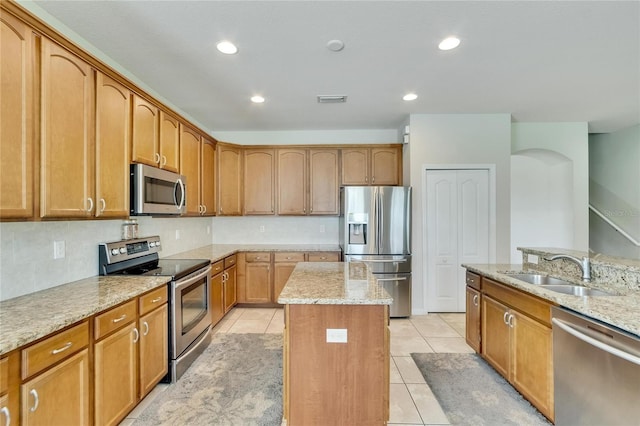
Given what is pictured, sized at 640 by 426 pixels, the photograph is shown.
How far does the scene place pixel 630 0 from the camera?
68.8 inches

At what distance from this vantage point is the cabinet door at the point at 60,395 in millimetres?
1190

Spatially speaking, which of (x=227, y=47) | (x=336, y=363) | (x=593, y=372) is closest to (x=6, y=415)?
(x=336, y=363)

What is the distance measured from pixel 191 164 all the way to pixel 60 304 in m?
2.12

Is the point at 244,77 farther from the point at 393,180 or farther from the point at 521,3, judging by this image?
the point at 393,180

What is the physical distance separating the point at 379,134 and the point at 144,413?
170 inches

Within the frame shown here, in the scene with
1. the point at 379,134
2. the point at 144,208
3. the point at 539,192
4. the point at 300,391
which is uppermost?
the point at 379,134

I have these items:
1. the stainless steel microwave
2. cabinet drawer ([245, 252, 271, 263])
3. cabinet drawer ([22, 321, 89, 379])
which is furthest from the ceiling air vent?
cabinet drawer ([22, 321, 89, 379])

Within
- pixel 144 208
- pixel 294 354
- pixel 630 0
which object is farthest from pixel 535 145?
pixel 144 208

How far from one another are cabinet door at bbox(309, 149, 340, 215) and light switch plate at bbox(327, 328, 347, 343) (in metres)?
2.72

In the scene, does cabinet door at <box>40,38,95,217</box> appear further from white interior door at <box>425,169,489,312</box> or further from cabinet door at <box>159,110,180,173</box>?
white interior door at <box>425,169,489,312</box>

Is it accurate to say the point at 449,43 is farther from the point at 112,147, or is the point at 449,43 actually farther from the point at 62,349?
the point at 62,349

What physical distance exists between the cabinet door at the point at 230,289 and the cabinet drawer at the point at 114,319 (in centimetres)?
176

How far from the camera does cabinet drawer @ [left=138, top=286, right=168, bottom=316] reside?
1926 mm

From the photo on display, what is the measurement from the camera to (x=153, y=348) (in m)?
2.05
